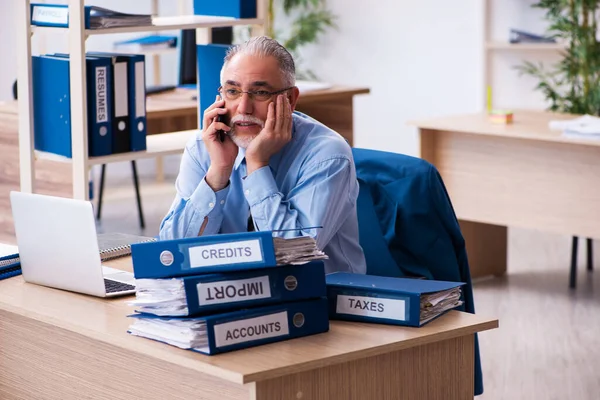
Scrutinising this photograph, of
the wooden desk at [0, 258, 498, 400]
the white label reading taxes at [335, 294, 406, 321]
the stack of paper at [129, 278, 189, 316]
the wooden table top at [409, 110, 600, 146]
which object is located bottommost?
the wooden desk at [0, 258, 498, 400]

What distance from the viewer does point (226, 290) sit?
1828 mm

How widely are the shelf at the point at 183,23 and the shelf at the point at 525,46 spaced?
295cm

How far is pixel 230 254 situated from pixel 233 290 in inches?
2.4

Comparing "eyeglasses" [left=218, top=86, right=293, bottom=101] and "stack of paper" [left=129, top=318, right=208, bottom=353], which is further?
"eyeglasses" [left=218, top=86, right=293, bottom=101]

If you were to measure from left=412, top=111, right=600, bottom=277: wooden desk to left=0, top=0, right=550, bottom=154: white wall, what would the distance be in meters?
1.92

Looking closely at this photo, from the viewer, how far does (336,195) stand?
7.85 feet

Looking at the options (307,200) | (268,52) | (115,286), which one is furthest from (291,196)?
(115,286)

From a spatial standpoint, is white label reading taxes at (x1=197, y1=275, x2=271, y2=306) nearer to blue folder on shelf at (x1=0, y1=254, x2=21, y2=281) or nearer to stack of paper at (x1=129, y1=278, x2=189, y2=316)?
stack of paper at (x1=129, y1=278, x2=189, y2=316)

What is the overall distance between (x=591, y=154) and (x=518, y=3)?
2632 millimetres

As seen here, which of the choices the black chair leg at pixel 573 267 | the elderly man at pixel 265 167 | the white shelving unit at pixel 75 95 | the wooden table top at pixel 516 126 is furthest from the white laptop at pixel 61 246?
the black chair leg at pixel 573 267

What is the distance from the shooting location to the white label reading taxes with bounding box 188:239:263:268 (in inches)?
71.8

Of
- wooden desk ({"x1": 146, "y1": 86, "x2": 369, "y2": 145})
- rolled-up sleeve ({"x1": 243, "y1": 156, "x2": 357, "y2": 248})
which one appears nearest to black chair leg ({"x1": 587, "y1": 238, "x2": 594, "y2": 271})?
wooden desk ({"x1": 146, "y1": 86, "x2": 369, "y2": 145})

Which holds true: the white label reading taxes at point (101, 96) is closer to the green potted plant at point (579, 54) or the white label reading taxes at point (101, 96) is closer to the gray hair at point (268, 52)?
the gray hair at point (268, 52)

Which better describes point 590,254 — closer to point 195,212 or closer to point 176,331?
point 195,212
